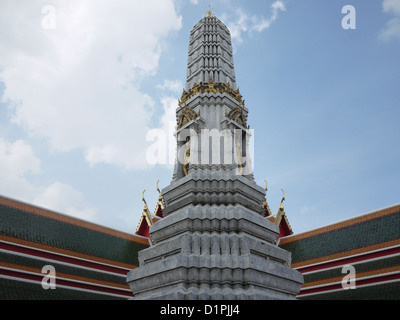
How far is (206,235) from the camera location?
30.9 ft

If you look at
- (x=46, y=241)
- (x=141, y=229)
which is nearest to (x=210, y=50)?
(x=46, y=241)

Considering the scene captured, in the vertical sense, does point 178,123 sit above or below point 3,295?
above

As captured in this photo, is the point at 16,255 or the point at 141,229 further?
the point at 141,229

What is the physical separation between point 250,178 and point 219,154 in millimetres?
1376
